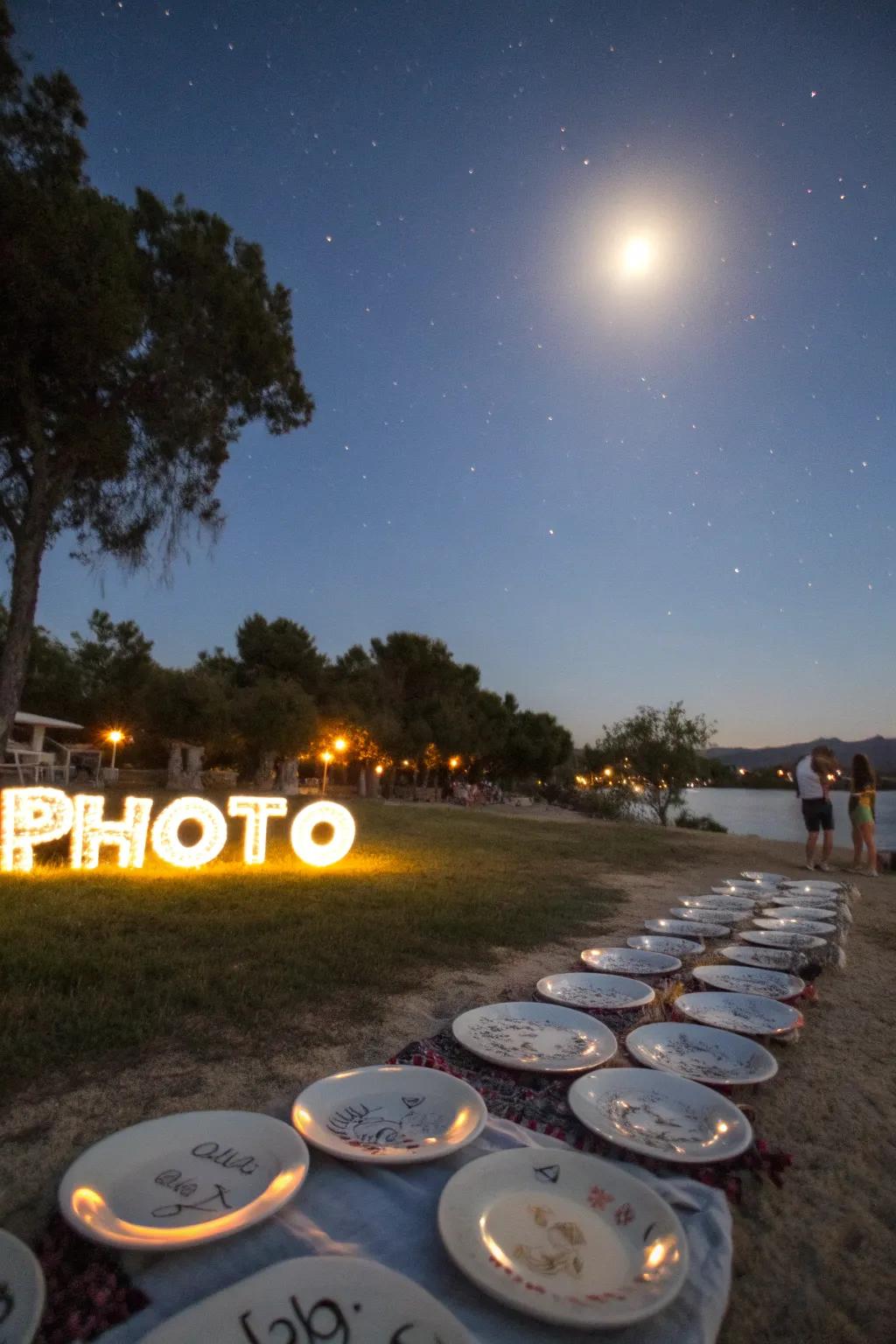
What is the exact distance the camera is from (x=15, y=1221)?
1984 millimetres

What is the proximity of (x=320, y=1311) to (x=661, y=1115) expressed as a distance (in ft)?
4.78

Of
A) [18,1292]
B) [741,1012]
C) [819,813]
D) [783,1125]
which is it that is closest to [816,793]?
[819,813]

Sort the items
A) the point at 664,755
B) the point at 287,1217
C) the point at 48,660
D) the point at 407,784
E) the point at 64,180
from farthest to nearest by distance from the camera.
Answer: the point at 407,784
the point at 48,660
the point at 664,755
the point at 64,180
the point at 287,1217

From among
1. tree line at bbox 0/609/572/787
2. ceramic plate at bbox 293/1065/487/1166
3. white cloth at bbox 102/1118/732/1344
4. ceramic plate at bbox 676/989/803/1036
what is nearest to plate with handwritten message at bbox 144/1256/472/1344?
white cloth at bbox 102/1118/732/1344

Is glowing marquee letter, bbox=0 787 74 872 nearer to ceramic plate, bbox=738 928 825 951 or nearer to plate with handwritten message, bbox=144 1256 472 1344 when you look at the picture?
plate with handwritten message, bbox=144 1256 472 1344

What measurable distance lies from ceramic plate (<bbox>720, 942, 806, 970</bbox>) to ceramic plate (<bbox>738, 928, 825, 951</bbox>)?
184 millimetres

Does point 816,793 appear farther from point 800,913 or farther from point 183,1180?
point 183,1180

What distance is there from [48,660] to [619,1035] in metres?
40.7

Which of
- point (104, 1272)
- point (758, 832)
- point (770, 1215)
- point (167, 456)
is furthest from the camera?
point (758, 832)

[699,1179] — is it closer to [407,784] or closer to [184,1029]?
[184,1029]

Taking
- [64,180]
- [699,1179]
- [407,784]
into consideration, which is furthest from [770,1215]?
[407,784]

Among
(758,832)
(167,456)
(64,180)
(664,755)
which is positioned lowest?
(758,832)

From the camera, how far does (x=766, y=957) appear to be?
14.9 ft

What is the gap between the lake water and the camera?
16859 mm
